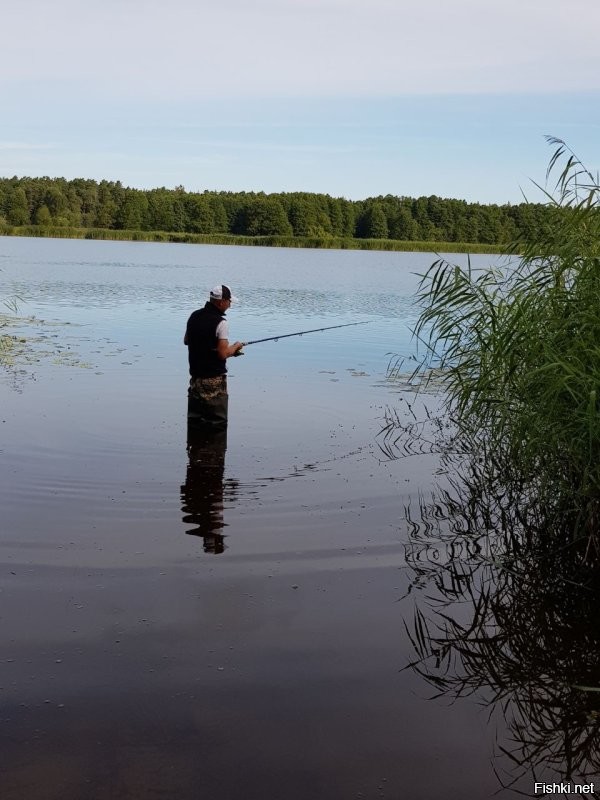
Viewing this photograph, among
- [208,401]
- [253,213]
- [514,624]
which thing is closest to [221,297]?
[208,401]

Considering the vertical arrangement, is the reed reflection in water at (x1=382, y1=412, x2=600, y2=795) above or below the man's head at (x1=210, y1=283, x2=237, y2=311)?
below

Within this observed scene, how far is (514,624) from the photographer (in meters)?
5.28

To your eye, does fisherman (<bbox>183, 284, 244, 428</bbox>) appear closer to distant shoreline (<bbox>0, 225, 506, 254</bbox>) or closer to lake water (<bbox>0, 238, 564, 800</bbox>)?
lake water (<bbox>0, 238, 564, 800</bbox>)

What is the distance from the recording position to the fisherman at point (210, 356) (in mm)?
8750

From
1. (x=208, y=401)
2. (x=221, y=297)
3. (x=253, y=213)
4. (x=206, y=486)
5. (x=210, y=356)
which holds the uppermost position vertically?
(x=253, y=213)

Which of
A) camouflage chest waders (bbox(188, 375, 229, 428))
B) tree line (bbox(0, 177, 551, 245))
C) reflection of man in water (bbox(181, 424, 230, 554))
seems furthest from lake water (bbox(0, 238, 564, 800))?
tree line (bbox(0, 177, 551, 245))

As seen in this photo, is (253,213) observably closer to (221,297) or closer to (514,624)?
(221,297)

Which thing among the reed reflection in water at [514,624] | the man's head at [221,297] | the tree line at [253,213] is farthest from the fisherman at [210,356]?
the tree line at [253,213]

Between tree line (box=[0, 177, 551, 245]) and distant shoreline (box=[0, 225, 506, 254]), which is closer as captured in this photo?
distant shoreline (box=[0, 225, 506, 254])

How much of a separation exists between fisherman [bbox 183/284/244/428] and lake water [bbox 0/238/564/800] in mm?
363

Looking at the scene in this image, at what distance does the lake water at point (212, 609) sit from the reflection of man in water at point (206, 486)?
27 mm

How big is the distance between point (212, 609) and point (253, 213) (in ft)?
328

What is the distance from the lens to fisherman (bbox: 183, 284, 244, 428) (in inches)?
344

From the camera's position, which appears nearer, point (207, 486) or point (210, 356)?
point (207, 486)
